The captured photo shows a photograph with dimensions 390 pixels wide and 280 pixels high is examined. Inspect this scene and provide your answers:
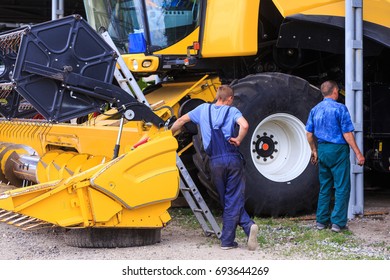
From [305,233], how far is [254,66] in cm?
256

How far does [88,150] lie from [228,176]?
1978 millimetres

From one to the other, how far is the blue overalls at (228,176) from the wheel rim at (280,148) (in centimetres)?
141

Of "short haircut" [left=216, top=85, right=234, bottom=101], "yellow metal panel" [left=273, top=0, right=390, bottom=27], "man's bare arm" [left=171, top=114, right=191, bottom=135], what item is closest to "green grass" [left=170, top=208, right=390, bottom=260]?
"man's bare arm" [left=171, top=114, right=191, bottom=135]

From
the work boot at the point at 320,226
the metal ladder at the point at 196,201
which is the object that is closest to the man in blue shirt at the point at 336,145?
the work boot at the point at 320,226

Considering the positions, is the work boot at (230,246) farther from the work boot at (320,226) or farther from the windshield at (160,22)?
the windshield at (160,22)

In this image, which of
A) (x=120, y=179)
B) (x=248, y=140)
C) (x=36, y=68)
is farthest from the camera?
(x=248, y=140)

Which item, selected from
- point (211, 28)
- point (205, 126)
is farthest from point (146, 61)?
point (205, 126)

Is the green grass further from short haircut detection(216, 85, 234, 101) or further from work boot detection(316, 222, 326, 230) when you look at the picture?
short haircut detection(216, 85, 234, 101)

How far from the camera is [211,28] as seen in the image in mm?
7570

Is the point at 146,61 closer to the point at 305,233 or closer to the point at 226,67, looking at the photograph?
the point at 226,67

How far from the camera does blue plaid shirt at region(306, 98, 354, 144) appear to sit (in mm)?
6258

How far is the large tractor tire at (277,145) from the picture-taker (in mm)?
6957

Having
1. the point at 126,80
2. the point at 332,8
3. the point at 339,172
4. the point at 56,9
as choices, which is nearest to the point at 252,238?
the point at 339,172
